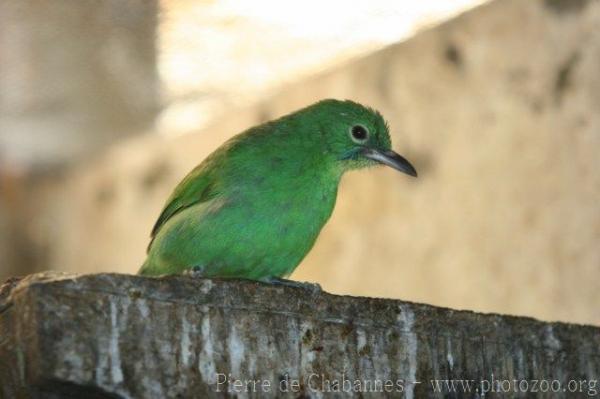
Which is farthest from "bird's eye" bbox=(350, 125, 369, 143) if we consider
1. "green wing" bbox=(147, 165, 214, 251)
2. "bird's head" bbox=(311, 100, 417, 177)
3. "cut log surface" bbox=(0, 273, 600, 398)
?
"cut log surface" bbox=(0, 273, 600, 398)

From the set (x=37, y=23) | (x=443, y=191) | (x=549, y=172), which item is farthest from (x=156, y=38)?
(x=549, y=172)

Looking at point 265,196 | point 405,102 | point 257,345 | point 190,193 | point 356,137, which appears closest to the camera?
point 257,345

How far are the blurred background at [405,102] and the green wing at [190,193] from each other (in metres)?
1.26

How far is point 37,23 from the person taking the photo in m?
6.32

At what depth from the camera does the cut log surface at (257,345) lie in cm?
334

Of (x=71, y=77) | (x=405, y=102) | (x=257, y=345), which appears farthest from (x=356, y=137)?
(x=71, y=77)

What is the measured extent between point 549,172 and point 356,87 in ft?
5.86

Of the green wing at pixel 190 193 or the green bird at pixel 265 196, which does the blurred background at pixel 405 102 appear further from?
Answer: the green wing at pixel 190 193

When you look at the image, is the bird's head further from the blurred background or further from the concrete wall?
the concrete wall

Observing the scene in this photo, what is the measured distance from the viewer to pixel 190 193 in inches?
211

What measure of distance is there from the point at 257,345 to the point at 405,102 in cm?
375

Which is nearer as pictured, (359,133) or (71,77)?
(359,133)

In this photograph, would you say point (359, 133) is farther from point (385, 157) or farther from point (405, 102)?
A: point (405, 102)

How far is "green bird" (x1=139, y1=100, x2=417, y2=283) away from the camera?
4.98 metres
